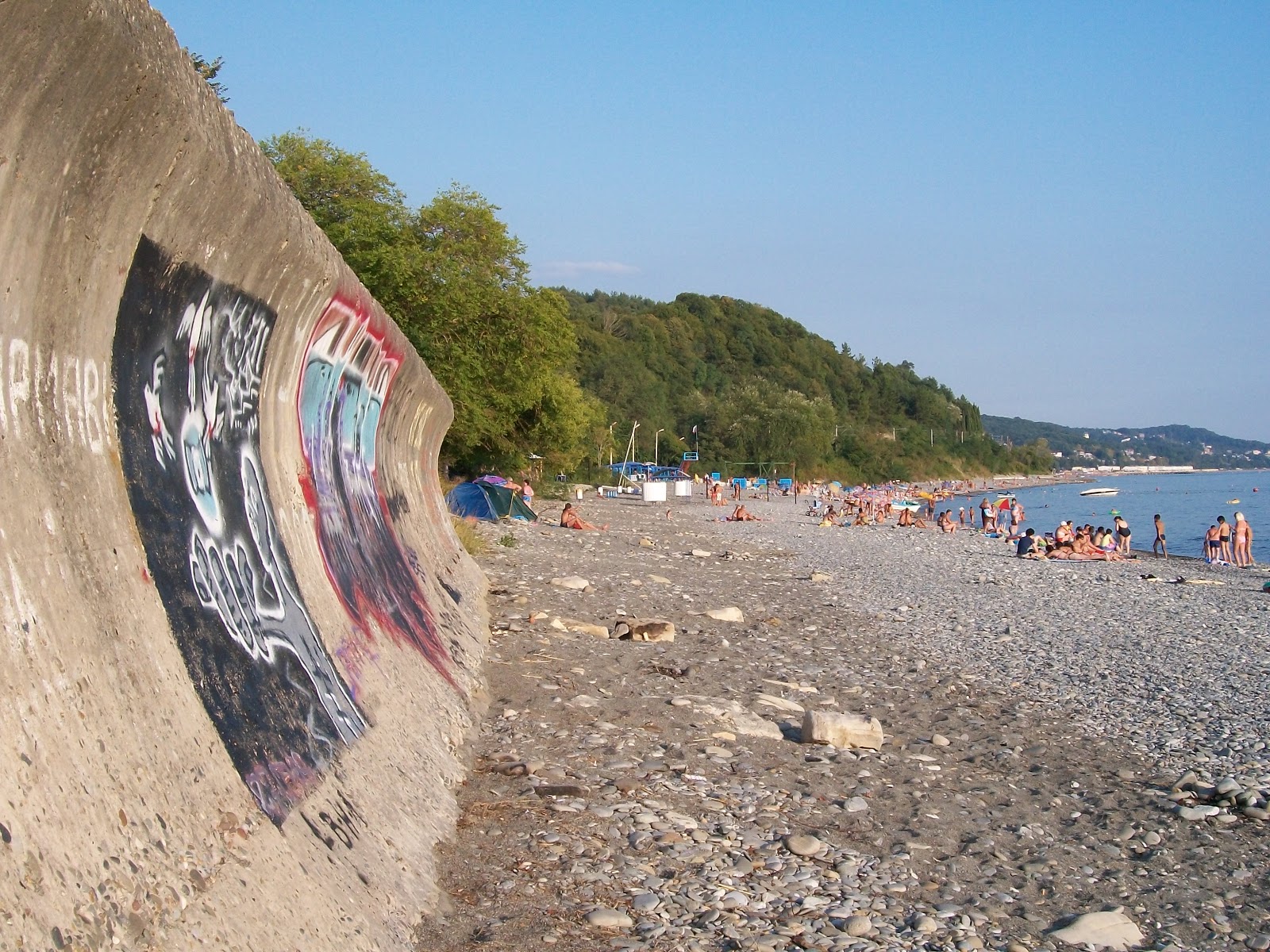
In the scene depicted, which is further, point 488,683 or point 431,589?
point 431,589

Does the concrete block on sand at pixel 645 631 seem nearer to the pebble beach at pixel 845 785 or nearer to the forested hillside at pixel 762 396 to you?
the pebble beach at pixel 845 785

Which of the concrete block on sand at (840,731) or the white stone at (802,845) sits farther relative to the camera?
the concrete block on sand at (840,731)

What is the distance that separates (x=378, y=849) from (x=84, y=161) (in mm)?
2366

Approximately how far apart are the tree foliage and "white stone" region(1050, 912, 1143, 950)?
25.0 metres

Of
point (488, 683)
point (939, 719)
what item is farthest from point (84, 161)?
point (939, 719)

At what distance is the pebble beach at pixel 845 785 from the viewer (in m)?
4.30

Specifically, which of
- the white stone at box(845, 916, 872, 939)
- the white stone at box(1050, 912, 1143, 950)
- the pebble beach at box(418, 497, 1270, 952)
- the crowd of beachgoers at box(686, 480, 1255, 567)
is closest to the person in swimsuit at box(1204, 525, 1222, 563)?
the crowd of beachgoers at box(686, 480, 1255, 567)

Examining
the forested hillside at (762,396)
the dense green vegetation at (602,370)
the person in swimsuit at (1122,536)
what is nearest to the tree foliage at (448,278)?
the dense green vegetation at (602,370)

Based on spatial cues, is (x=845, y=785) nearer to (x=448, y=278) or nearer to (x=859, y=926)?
(x=859, y=926)

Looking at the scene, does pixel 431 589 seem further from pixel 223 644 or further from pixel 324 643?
pixel 223 644

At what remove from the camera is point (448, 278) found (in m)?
29.1

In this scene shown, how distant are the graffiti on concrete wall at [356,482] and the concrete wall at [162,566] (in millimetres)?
671

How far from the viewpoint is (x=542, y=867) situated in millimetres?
4453

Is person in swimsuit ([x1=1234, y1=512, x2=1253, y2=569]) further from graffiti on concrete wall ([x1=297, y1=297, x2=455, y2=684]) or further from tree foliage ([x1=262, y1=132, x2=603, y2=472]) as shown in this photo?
A: graffiti on concrete wall ([x1=297, y1=297, x2=455, y2=684])
